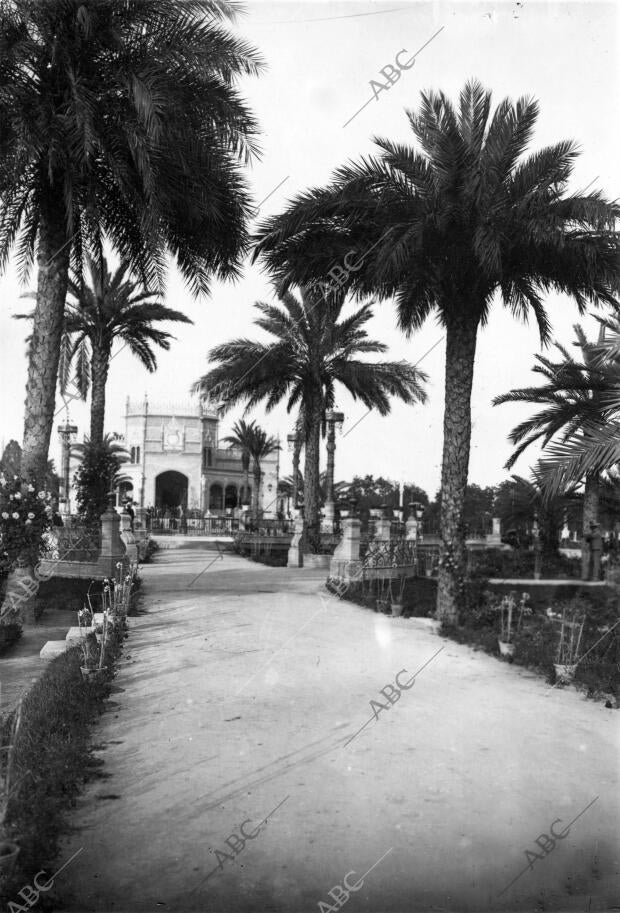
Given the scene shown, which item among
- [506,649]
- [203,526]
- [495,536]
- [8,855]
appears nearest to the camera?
[8,855]

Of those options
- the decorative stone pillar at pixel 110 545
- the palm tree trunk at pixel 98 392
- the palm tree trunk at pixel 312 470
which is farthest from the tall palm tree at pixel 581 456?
the palm tree trunk at pixel 98 392

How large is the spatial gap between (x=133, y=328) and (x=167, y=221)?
920 cm

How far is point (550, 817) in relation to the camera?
386 cm

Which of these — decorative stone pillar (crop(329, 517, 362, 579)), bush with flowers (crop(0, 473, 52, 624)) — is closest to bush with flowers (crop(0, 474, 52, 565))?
bush with flowers (crop(0, 473, 52, 624))

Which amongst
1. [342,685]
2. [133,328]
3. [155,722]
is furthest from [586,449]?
[133,328]

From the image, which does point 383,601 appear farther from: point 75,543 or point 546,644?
point 75,543

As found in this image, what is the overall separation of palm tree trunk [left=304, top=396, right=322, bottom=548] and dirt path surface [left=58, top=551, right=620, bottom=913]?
11754 millimetres

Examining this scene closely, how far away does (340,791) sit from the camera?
408cm

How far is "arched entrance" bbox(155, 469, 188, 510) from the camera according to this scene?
5609 cm

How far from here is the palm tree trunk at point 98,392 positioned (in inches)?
706

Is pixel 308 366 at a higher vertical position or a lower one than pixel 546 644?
higher

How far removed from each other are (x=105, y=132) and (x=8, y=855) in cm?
938

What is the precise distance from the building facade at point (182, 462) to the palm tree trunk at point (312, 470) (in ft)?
110

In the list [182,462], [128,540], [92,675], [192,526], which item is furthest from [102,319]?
[182,462]
